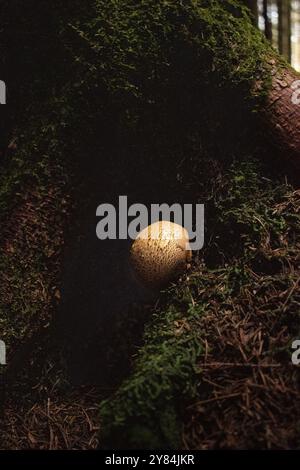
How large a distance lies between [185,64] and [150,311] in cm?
165

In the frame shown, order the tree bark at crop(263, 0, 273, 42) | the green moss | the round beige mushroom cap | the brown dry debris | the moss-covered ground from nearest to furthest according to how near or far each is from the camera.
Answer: the green moss < the brown dry debris < the moss-covered ground < the round beige mushroom cap < the tree bark at crop(263, 0, 273, 42)

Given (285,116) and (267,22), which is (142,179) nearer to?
(285,116)

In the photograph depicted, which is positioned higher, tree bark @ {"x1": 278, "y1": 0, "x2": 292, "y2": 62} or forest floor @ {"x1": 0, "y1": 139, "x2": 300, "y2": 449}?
tree bark @ {"x1": 278, "y1": 0, "x2": 292, "y2": 62}

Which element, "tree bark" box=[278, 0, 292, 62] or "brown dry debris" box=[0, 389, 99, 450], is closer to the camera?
"brown dry debris" box=[0, 389, 99, 450]

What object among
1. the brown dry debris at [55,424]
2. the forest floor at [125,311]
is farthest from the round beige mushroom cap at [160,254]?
the brown dry debris at [55,424]

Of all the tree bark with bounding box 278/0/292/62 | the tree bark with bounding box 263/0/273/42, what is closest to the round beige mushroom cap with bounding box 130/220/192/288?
the tree bark with bounding box 263/0/273/42

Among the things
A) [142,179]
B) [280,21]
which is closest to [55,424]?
[142,179]

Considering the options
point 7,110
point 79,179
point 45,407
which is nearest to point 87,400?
point 45,407

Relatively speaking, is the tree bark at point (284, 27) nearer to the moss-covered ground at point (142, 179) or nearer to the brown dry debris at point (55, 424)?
the moss-covered ground at point (142, 179)

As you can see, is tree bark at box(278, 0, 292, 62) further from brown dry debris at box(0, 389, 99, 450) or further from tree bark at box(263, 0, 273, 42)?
brown dry debris at box(0, 389, 99, 450)

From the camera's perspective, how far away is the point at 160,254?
271cm

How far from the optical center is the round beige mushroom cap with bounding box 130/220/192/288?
2.72 meters

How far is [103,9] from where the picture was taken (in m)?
2.85

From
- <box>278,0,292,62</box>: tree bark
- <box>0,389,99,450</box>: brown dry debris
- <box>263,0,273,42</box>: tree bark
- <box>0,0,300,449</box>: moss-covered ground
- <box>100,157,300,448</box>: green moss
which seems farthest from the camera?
<box>278,0,292,62</box>: tree bark
